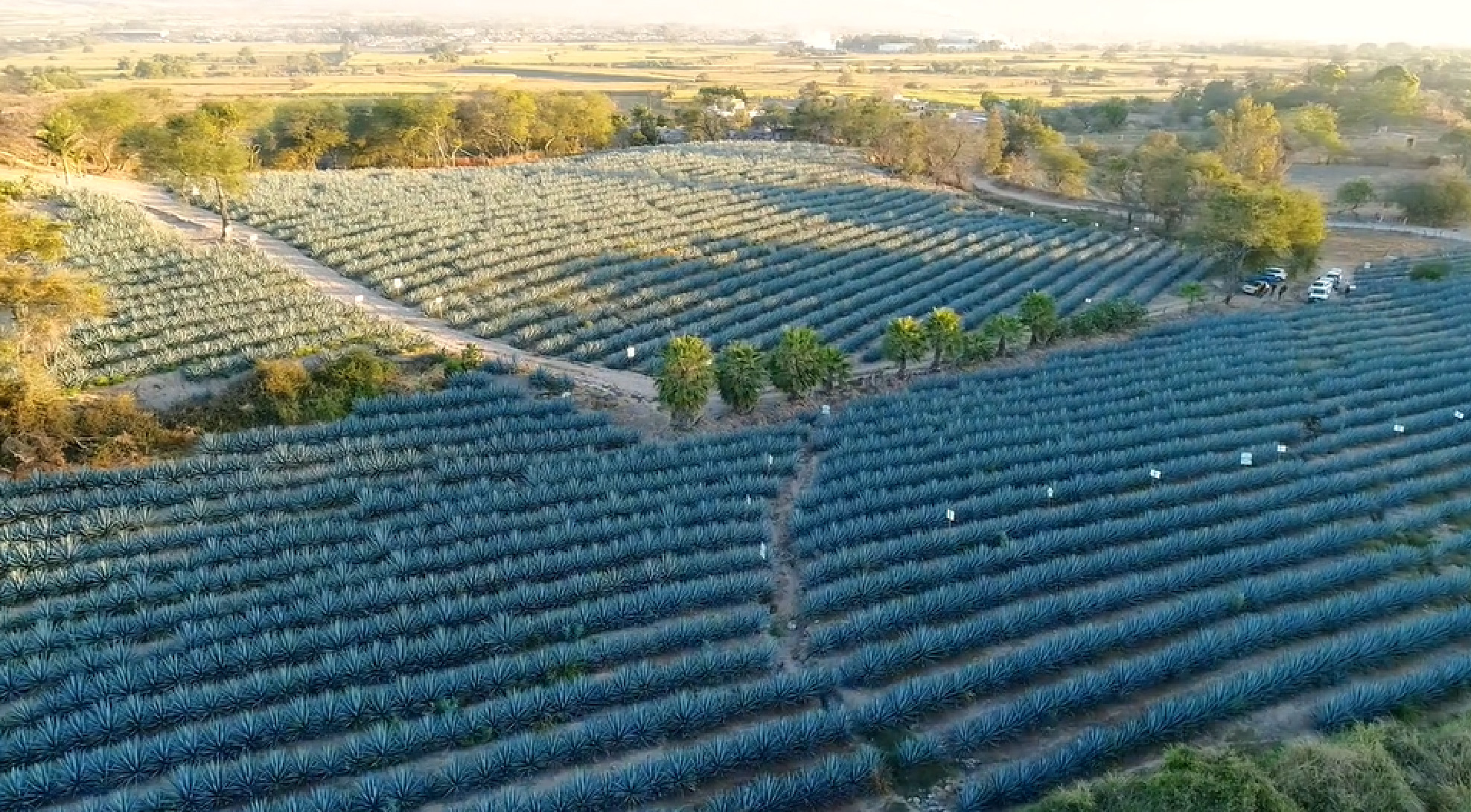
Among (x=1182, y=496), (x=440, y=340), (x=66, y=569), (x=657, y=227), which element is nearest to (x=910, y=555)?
(x=1182, y=496)

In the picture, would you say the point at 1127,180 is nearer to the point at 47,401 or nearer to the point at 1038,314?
the point at 1038,314

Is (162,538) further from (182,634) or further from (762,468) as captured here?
(762,468)

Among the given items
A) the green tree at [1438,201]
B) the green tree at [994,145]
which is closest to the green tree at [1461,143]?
the green tree at [1438,201]

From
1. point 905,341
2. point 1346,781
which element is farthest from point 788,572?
point 905,341

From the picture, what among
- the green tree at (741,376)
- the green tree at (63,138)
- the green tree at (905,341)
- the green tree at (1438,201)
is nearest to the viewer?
the green tree at (741,376)

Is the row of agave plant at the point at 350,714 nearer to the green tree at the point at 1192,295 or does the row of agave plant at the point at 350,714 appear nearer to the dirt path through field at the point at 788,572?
the dirt path through field at the point at 788,572

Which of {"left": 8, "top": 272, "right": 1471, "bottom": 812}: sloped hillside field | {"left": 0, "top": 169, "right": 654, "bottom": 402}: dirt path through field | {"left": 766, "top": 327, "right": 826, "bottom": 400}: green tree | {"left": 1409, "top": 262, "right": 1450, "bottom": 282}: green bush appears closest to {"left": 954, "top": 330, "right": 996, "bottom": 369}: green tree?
{"left": 8, "top": 272, "right": 1471, "bottom": 812}: sloped hillside field
